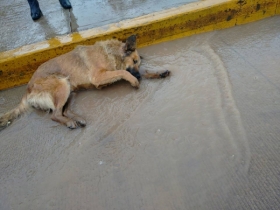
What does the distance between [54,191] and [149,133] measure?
1.14 meters

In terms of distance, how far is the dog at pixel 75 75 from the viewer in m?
3.56

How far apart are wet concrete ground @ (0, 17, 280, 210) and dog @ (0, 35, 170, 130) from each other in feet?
0.48

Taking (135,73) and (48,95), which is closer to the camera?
(48,95)

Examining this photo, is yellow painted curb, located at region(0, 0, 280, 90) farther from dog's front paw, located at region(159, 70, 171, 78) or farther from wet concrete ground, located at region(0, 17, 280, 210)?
dog's front paw, located at region(159, 70, 171, 78)

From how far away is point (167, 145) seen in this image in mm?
2586

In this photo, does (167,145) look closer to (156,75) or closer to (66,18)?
(156,75)

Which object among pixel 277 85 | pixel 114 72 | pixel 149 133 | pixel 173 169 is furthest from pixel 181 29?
pixel 173 169

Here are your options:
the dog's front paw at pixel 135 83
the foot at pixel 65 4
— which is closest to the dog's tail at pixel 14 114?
the dog's front paw at pixel 135 83

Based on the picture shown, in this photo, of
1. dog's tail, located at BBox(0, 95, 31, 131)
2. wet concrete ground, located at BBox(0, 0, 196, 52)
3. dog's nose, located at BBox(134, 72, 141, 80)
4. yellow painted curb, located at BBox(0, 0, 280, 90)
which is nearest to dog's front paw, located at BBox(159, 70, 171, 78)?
dog's nose, located at BBox(134, 72, 141, 80)

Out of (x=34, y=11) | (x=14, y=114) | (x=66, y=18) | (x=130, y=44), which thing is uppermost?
(x=34, y=11)

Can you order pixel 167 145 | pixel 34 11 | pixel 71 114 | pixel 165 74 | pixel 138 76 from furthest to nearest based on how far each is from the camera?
pixel 34 11
pixel 138 76
pixel 165 74
pixel 71 114
pixel 167 145

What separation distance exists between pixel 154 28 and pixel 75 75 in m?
1.62

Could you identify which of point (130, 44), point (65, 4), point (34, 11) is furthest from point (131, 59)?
point (34, 11)

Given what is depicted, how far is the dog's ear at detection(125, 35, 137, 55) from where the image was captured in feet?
12.2
